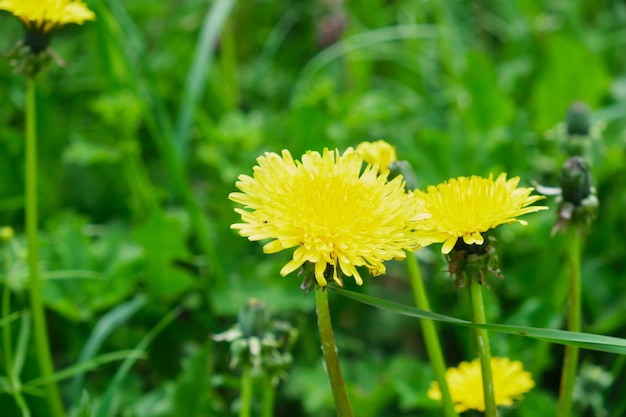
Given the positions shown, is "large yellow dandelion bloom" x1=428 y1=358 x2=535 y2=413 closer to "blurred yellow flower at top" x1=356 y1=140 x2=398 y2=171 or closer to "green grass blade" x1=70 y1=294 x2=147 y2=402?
"blurred yellow flower at top" x1=356 y1=140 x2=398 y2=171

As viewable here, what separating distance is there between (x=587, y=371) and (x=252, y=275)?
78 centimetres

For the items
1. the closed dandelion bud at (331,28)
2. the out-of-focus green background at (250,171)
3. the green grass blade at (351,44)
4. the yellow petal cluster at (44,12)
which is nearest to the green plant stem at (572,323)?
the out-of-focus green background at (250,171)

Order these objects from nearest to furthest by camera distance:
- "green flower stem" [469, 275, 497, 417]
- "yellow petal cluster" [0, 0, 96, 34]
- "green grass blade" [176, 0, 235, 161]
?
"green flower stem" [469, 275, 497, 417] → "yellow petal cluster" [0, 0, 96, 34] → "green grass blade" [176, 0, 235, 161]

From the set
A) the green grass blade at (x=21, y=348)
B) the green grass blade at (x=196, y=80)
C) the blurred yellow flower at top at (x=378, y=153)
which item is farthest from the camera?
the green grass blade at (x=196, y=80)

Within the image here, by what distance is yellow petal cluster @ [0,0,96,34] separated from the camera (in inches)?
48.1

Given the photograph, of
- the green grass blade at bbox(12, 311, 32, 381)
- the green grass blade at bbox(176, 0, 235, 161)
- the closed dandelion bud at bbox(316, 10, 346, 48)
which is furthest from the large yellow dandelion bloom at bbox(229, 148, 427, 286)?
the closed dandelion bud at bbox(316, 10, 346, 48)

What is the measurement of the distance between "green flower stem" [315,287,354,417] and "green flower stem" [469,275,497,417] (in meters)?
0.18

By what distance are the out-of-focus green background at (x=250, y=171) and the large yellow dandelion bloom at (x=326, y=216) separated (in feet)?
1.03

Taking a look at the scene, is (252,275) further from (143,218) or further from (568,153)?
(568,153)

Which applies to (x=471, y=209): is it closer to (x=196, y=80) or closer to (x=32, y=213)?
(x=32, y=213)

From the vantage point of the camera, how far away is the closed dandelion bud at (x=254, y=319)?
1196mm

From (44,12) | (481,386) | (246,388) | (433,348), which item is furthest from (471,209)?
(44,12)

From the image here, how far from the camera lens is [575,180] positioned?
115 centimetres

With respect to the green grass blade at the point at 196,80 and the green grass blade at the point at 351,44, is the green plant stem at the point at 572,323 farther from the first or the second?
the green grass blade at the point at 351,44
